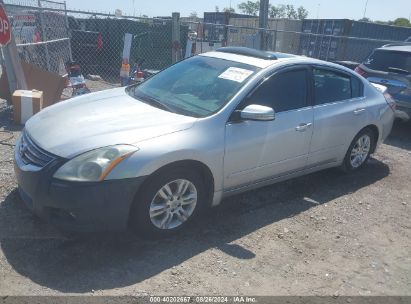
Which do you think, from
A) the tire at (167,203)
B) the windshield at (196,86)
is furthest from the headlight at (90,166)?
the windshield at (196,86)

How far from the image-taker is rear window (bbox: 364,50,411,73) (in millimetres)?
7621

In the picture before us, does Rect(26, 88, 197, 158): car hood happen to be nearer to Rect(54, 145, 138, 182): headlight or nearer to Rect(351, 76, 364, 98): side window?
Rect(54, 145, 138, 182): headlight

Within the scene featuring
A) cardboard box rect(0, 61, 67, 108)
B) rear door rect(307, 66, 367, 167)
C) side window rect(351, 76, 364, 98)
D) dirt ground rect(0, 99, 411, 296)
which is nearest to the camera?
dirt ground rect(0, 99, 411, 296)

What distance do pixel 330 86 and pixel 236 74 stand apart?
138 cm

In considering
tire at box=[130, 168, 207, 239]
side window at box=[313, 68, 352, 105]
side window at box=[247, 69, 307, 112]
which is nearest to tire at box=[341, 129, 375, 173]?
side window at box=[313, 68, 352, 105]

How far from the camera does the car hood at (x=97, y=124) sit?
3.31 metres

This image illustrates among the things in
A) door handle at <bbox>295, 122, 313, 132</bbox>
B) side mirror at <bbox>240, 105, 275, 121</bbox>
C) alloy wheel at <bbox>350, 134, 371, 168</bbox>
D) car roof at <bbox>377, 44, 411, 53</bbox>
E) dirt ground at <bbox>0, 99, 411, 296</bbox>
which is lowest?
dirt ground at <bbox>0, 99, 411, 296</bbox>

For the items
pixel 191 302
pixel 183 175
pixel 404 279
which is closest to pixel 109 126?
pixel 183 175

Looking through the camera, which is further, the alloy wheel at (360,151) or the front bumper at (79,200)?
the alloy wheel at (360,151)

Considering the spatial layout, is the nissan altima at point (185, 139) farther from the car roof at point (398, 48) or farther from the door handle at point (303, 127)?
the car roof at point (398, 48)

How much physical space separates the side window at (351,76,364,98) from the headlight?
3302 millimetres

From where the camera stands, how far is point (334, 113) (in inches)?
189

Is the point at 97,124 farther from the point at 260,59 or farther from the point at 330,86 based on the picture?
the point at 330,86

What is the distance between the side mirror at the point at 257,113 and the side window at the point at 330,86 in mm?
1142
